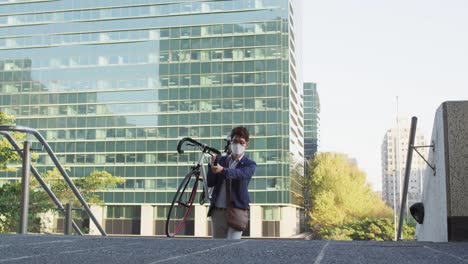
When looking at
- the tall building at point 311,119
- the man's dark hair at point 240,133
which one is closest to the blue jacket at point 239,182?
the man's dark hair at point 240,133

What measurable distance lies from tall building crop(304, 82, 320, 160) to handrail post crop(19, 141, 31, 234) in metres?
157

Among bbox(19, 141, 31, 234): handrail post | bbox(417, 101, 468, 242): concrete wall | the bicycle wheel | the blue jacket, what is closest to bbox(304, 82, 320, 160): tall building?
the bicycle wheel

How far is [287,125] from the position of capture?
7538 centimetres

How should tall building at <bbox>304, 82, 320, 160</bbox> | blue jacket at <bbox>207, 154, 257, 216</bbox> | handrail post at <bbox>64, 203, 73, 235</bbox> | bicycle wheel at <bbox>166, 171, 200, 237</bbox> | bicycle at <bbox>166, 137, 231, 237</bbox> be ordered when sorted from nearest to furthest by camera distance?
blue jacket at <bbox>207, 154, 257, 216</bbox>, bicycle at <bbox>166, 137, 231, 237</bbox>, bicycle wheel at <bbox>166, 171, 200, 237</bbox>, handrail post at <bbox>64, 203, 73, 235</bbox>, tall building at <bbox>304, 82, 320, 160</bbox>

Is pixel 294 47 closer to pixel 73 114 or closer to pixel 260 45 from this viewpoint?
pixel 260 45

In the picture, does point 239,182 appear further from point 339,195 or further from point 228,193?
point 339,195

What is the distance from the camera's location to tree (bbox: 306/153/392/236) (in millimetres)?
67438

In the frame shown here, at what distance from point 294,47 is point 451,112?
272ft

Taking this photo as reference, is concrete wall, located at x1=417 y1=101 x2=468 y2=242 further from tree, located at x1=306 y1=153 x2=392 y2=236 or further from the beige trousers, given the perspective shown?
tree, located at x1=306 y1=153 x2=392 y2=236

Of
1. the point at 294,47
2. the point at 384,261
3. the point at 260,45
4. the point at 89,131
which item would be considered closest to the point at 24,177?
the point at 384,261

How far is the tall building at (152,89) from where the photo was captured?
7594cm

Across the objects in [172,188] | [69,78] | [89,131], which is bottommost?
[172,188]

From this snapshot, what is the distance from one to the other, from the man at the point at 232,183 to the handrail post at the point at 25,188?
7.86 ft

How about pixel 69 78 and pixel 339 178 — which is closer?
pixel 339 178
